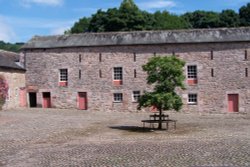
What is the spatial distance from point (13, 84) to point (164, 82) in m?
17.1

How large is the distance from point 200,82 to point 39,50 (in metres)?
13.9

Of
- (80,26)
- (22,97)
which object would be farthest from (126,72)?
(80,26)

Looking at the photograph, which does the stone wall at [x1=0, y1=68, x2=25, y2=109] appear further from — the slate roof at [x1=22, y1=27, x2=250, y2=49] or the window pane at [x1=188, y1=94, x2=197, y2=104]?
the window pane at [x1=188, y1=94, x2=197, y2=104]

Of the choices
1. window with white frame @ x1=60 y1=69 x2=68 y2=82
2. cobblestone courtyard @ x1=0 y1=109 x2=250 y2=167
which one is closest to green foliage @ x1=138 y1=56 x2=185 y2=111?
cobblestone courtyard @ x1=0 y1=109 x2=250 y2=167

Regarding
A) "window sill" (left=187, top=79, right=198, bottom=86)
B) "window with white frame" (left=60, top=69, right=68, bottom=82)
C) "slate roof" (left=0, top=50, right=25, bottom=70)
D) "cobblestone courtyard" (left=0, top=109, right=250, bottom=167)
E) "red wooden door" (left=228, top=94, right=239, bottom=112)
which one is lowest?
"cobblestone courtyard" (left=0, top=109, right=250, bottom=167)

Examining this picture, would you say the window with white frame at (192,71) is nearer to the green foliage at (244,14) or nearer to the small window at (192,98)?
the small window at (192,98)

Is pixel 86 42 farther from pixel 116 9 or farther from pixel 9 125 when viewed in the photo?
pixel 116 9

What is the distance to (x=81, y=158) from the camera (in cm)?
1202

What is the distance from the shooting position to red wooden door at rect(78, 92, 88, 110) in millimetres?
33344

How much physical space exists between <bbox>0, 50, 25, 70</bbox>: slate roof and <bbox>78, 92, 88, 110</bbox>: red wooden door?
571 cm

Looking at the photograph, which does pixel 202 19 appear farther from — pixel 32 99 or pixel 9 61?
pixel 9 61

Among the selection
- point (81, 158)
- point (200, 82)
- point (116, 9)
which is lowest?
point (81, 158)

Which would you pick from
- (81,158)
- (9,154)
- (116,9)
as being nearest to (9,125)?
Result: (9,154)

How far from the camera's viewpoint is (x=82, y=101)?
110 feet
